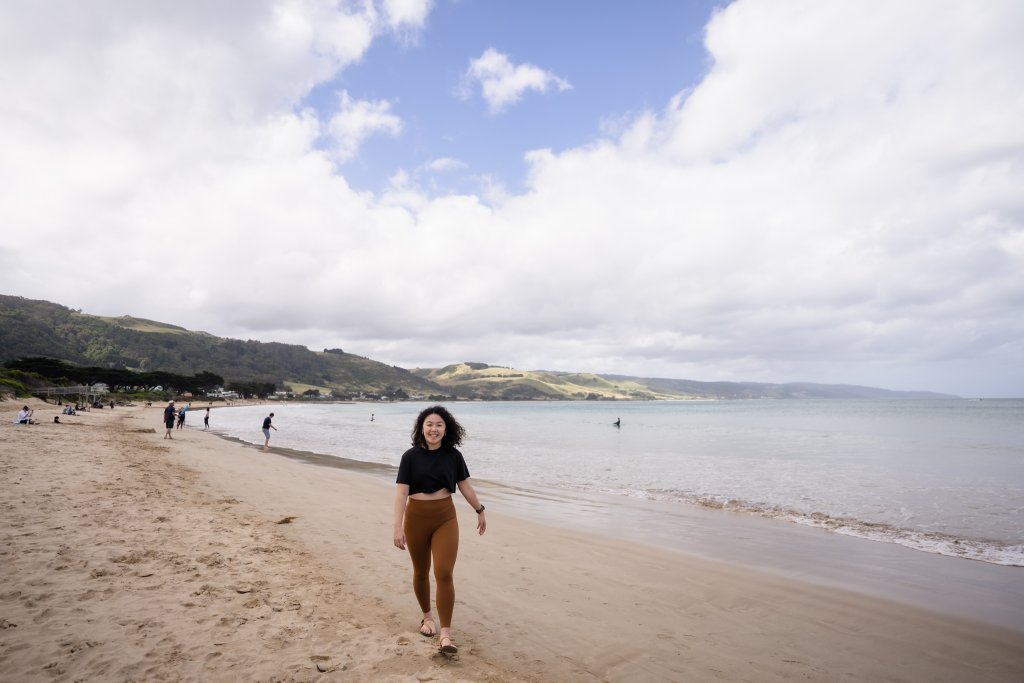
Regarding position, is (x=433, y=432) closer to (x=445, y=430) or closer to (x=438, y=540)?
(x=445, y=430)

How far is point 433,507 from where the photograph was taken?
462 cm

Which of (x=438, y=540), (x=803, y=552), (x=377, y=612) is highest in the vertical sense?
(x=438, y=540)

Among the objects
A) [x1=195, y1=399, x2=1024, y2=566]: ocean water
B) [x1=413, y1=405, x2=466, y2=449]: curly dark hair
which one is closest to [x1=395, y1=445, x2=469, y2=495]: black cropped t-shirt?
[x1=413, y1=405, x2=466, y2=449]: curly dark hair

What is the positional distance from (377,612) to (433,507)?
6.56ft

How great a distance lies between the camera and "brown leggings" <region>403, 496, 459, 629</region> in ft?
15.1

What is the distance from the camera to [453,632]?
17.5ft

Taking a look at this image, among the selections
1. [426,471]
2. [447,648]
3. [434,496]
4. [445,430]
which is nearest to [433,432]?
[445,430]

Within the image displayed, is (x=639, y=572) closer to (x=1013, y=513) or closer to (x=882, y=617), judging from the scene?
(x=882, y=617)

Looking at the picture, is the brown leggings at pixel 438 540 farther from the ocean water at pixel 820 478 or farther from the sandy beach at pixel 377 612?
the ocean water at pixel 820 478

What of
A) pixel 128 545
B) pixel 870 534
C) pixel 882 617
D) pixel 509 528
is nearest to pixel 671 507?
pixel 870 534

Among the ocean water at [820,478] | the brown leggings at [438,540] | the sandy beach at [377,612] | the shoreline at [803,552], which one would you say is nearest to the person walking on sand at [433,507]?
the brown leggings at [438,540]

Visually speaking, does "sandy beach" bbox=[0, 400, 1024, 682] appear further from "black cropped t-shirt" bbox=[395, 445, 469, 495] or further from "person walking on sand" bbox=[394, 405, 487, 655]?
"black cropped t-shirt" bbox=[395, 445, 469, 495]

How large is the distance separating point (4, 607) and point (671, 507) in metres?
14.4

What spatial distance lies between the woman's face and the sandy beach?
6.59ft
